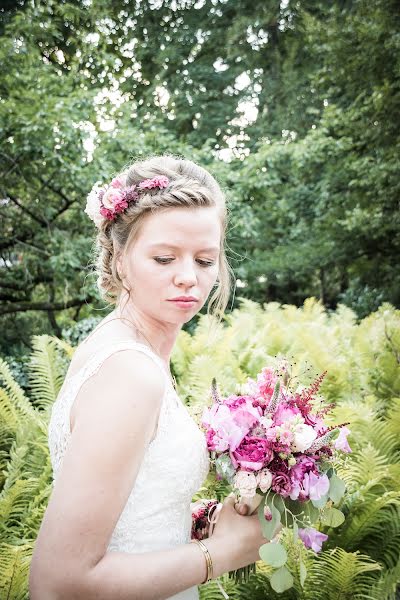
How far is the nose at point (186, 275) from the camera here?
155cm

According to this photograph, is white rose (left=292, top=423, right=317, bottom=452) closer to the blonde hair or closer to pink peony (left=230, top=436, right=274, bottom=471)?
pink peony (left=230, top=436, right=274, bottom=471)

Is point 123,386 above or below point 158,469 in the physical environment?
above

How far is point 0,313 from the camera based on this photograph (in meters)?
8.49

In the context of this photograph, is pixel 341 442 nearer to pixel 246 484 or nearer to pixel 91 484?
pixel 246 484

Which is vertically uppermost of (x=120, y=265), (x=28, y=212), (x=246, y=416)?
(x=120, y=265)

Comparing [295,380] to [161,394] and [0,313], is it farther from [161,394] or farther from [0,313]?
[0,313]

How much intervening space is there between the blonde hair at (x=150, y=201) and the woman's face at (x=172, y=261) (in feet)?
0.10

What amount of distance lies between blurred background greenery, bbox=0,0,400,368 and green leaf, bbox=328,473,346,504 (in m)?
1.61

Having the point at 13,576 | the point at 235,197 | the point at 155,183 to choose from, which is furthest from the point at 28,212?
the point at 155,183

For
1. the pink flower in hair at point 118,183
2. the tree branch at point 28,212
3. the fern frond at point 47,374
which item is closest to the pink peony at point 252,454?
the pink flower in hair at point 118,183

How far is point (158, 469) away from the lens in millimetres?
1439

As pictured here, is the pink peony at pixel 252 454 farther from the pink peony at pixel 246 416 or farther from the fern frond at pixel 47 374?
the fern frond at pixel 47 374

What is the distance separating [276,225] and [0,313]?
8.94m

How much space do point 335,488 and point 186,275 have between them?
0.73 m
